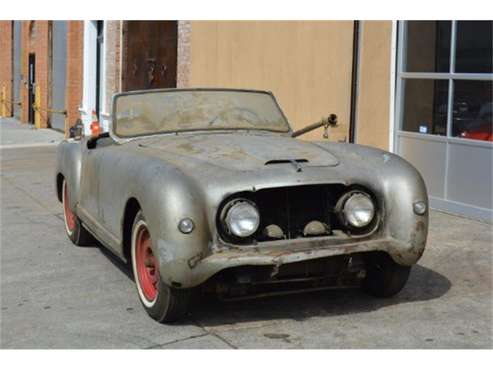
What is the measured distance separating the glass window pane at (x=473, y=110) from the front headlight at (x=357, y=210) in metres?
4.21

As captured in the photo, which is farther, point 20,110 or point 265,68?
point 20,110

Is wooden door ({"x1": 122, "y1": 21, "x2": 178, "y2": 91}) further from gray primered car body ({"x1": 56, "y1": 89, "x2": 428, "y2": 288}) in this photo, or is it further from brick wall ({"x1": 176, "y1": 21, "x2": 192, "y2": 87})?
gray primered car body ({"x1": 56, "y1": 89, "x2": 428, "y2": 288})

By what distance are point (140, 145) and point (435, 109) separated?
4.74m

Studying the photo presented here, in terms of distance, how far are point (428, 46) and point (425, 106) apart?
0.74 metres

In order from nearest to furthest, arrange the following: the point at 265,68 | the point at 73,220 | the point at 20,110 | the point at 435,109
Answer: the point at 73,220 < the point at 435,109 < the point at 265,68 < the point at 20,110

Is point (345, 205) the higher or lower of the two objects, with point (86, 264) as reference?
higher

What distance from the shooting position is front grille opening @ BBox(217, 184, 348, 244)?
4.74 metres

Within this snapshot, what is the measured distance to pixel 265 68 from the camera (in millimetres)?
12281

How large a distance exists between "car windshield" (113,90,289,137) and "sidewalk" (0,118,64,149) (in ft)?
42.1

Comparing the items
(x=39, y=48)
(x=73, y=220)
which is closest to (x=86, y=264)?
(x=73, y=220)

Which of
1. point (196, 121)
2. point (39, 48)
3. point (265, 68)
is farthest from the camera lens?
point (39, 48)

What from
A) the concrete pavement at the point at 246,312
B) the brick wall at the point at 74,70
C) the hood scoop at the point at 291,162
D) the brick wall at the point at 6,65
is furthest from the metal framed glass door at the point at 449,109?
the brick wall at the point at 6,65

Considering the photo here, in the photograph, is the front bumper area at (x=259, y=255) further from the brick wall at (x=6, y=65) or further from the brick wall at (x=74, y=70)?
the brick wall at (x=6, y=65)

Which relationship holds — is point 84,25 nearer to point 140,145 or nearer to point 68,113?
point 68,113
